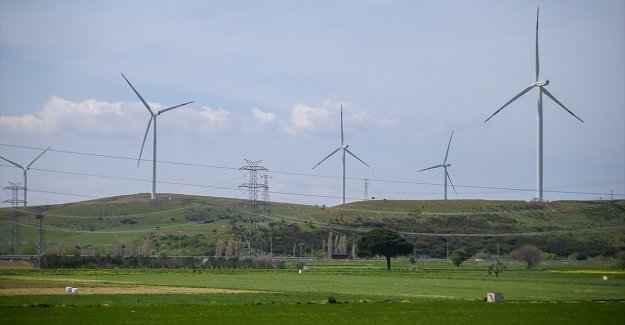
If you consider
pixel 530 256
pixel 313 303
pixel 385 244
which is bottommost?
pixel 313 303

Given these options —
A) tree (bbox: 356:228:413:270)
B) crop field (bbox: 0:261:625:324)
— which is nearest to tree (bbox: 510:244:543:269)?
tree (bbox: 356:228:413:270)

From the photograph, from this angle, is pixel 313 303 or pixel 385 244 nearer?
pixel 313 303

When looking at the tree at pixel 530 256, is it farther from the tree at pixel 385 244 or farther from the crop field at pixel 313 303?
the crop field at pixel 313 303

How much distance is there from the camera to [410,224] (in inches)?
7781

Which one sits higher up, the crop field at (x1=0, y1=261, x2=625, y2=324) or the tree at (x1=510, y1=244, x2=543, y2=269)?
the tree at (x1=510, y1=244, x2=543, y2=269)

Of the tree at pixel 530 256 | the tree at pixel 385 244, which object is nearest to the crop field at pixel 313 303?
the tree at pixel 530 256

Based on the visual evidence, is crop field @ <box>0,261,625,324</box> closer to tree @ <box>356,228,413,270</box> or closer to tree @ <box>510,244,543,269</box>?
tree @ <box>510,244,543,269</box>

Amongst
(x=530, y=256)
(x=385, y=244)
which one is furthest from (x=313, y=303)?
(x=385, y=244)

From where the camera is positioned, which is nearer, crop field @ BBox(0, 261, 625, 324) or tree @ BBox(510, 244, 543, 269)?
crop field @ BBox(0, 261, 625, 324)

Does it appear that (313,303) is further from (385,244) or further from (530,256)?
(385,244)

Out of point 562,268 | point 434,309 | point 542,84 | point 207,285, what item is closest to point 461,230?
point 542,84

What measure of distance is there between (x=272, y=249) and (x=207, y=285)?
98.0m

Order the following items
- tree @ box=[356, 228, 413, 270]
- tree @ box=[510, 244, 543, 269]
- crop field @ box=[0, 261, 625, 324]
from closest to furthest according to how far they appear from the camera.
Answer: crop field @ box=[0, 261, 625, 324] < tree @ box=[510, 244, 543, 269] < tree @ box=[356, 228, 413, 270]

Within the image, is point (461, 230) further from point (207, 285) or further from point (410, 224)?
point (207, 285)
